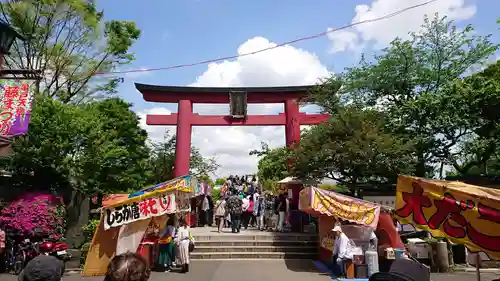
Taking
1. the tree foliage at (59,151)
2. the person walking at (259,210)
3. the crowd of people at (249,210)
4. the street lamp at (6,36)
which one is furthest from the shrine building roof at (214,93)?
the street lamp at (6,36)

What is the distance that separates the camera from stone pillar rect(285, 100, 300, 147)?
20750 millimetres

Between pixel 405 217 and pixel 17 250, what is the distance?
10.5m

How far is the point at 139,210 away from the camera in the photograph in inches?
385

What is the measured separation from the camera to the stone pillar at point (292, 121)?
20.8 meters

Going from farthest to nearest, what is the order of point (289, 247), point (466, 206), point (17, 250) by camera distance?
point (289, 247), point (17, 250), point (466, 206)

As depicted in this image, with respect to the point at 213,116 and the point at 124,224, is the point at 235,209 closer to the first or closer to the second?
the point at 124,224

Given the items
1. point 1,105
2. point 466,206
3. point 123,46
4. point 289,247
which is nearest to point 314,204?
point 289,247

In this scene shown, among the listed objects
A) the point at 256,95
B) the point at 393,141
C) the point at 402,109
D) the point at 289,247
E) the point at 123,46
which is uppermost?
the point at 123,46

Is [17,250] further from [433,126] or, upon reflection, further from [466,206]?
[433,126]

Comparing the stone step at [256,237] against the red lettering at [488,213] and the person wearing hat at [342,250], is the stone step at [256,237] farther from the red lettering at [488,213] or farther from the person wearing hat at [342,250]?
the red lettering at [488,213]

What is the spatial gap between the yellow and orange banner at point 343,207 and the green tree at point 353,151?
2874 millimetres

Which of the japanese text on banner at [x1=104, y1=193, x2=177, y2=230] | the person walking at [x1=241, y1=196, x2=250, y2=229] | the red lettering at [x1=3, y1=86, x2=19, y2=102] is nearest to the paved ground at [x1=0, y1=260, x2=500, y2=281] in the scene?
the japanese text on banner at [x1=104, y1=193, x2=177, y2=230]

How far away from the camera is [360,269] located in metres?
9.82

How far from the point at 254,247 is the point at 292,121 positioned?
884cm
